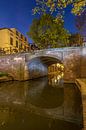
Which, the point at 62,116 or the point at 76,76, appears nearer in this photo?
the point at 62,116

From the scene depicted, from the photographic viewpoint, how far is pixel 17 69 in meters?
29.2

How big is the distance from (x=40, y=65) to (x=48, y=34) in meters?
6.02

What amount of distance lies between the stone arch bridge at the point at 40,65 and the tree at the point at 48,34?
4.64 m

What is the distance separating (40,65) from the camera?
36594mm

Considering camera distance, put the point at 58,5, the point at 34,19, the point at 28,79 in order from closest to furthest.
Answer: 1. the point at 58,5
2. the point at 28,79
3. the point at 34,19

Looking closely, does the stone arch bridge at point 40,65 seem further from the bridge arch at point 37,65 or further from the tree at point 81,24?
the tree at point 81,24

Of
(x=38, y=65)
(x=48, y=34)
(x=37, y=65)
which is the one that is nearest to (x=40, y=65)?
(x=38, y=65)

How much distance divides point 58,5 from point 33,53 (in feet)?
69.4

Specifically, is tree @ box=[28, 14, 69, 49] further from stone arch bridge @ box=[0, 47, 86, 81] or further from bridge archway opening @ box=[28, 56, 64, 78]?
stone arch bridge @ box=[0, 47, 86, 81]

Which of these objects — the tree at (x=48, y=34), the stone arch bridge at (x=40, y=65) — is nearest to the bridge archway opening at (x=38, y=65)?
the stone arch bridge at (x=40, y=65)

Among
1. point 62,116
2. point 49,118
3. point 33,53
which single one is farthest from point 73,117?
point 33,53

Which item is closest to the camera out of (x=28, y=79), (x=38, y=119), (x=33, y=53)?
(x=38, y=119)

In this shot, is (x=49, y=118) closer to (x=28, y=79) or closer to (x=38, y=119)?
(x=38, y=119)

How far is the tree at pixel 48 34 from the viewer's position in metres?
35.6
